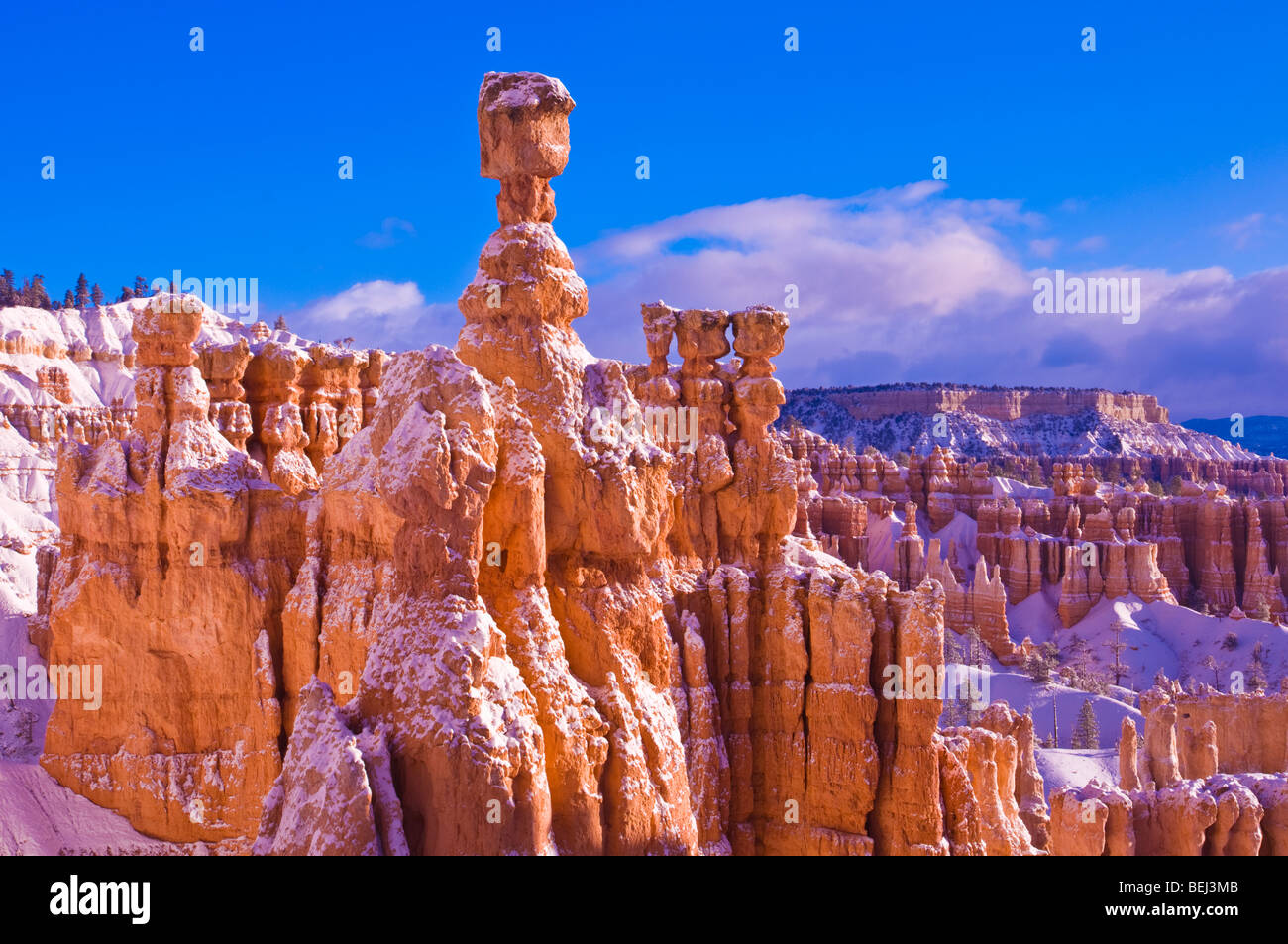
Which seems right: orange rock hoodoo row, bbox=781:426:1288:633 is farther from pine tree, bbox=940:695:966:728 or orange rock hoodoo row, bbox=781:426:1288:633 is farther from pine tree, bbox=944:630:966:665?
pine tree, bbox=940:695:966:728

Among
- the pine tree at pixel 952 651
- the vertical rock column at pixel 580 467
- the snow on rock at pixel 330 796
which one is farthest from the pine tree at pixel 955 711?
the snow on rock at pixel 330 796

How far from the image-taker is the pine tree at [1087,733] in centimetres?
3512

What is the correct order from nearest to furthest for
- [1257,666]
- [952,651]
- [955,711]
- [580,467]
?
[580,467], [955,711], [1257,666], [952,651]

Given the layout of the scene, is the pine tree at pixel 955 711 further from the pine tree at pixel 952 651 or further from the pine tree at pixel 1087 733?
the pine tree at pixel 952 651

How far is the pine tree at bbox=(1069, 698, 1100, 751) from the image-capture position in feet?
115

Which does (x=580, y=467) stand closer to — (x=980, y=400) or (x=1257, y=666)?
(x=1257, y=666)

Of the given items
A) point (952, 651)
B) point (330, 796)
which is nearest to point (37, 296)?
point (952, 651)

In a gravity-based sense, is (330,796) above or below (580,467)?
below

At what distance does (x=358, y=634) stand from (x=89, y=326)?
101 m

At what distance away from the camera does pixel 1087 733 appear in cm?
3525

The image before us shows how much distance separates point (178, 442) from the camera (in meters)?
15.8

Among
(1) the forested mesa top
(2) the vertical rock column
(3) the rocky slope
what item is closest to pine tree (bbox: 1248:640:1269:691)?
(2) the vertical rock column
